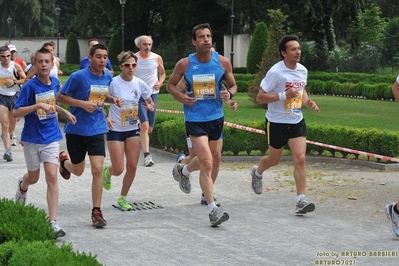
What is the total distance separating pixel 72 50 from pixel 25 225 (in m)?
60.1

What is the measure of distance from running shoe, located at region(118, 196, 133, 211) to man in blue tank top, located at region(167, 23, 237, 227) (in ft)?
3.35

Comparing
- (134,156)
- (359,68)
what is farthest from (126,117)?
(359,68)

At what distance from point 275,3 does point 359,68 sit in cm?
599

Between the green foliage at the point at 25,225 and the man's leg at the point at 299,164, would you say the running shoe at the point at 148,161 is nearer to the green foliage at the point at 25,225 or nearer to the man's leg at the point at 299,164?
the man's leg at the point at 299,164

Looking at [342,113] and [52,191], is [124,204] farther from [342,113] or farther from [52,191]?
[342,113]

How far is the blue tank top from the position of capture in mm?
8914

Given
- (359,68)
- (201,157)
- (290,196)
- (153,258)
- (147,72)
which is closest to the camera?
(153,258)

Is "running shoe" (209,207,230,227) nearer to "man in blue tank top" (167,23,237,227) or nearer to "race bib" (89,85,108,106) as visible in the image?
"man in blue tank top" (167,23,237,227)

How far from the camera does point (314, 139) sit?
14.3m

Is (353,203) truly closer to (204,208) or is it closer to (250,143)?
(204,208)

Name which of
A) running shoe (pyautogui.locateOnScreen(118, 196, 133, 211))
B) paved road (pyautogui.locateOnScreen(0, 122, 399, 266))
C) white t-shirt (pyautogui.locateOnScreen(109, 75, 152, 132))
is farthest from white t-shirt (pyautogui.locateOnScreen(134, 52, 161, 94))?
running shoe (pyautogui.locateOnScreen(118, 196, 133, 211))

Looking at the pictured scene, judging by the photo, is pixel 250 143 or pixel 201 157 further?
pixel 250 143

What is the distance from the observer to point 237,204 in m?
9.77

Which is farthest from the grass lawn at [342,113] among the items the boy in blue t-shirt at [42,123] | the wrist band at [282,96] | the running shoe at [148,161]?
the boy in blue t-shirt at [42,123]
